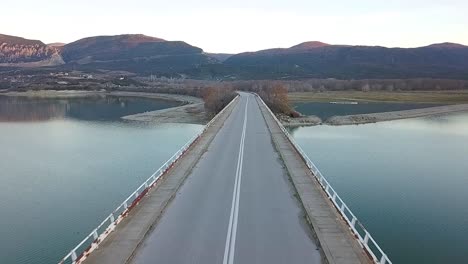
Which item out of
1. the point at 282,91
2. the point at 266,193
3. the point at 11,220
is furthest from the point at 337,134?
the point at 11,220

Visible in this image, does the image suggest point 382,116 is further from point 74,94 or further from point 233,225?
point 74,94

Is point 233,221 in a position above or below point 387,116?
above

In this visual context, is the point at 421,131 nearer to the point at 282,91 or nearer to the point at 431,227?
the point at 282,91

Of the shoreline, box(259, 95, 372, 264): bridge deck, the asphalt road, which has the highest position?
box(259, 95, 372, 264): bridge deck

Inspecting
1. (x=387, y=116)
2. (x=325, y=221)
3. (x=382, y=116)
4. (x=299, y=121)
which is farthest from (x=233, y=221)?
(x=387, y=116)

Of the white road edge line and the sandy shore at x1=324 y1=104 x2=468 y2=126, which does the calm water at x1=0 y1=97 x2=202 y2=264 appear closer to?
the white road edge line

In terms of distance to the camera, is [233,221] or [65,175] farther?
[65,175]

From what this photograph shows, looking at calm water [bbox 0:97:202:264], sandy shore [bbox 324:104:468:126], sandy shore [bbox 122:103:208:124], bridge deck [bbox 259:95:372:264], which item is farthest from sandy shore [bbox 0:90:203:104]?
bridge deck [bbox 259:95:372:264]
